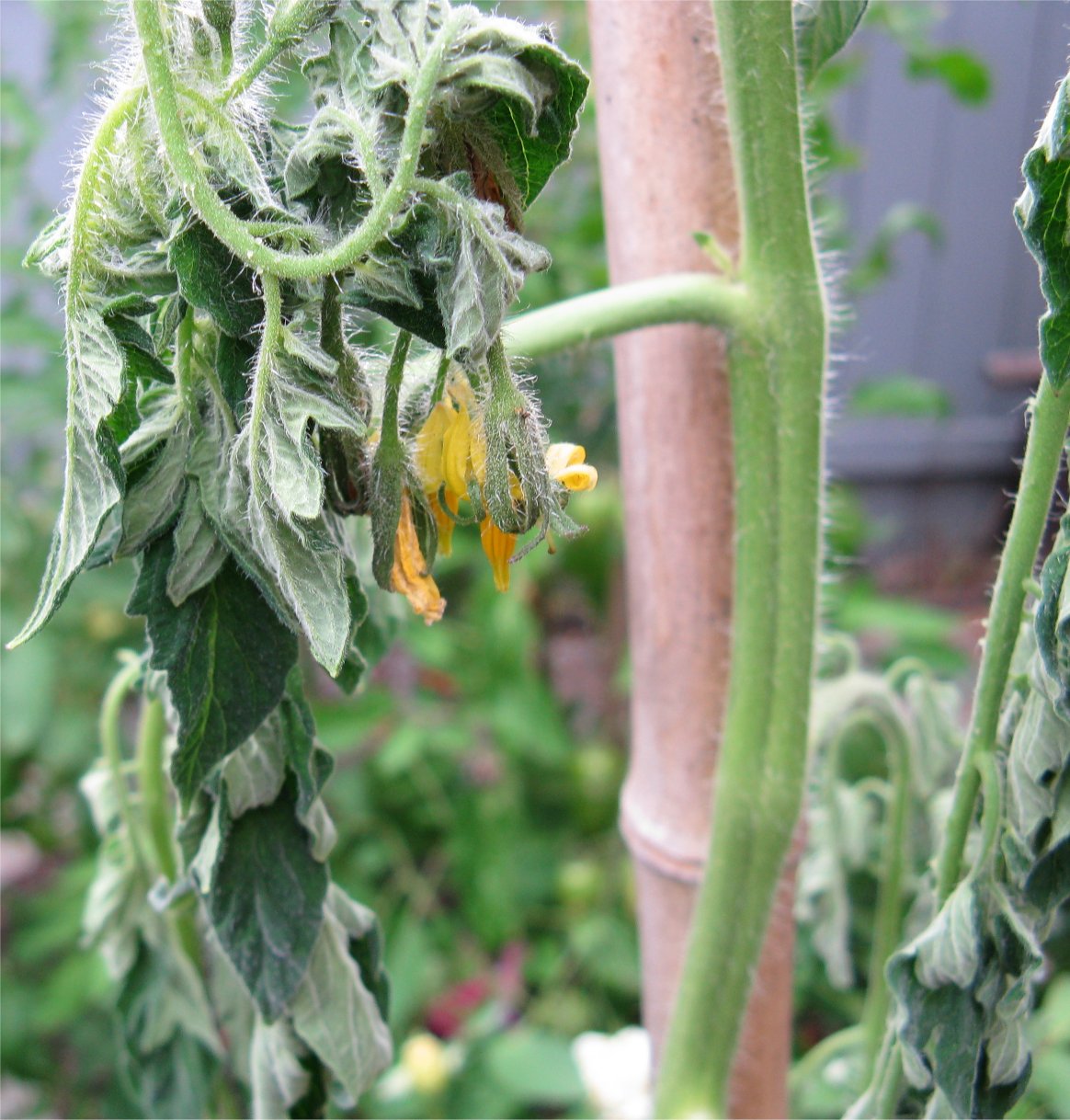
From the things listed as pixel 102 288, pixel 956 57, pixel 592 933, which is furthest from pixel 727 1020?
pixel 956 57

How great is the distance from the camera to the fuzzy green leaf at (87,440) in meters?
0.36

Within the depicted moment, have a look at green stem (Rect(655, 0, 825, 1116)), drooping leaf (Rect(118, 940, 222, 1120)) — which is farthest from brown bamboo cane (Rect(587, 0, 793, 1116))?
drooping leaf (Rect(118, 940, 222, 1120))

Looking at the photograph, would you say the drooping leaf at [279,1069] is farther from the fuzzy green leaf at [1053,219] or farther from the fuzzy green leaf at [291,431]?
the fuzzy green leaf at [1053,219]

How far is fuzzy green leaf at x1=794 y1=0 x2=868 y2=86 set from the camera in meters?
0.52

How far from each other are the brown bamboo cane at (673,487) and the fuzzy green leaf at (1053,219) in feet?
0.69

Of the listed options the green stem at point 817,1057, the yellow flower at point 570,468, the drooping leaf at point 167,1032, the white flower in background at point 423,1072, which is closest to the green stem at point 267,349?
the yellow flower at point 570,468

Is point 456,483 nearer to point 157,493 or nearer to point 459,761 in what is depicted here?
point 157,493

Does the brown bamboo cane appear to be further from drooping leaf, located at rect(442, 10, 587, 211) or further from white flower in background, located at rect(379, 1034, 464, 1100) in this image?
white flower in background, located at rect(379, 1034, 464, 1100)

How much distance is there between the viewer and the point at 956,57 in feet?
5.43

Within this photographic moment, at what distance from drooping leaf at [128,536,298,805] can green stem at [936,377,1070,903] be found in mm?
298

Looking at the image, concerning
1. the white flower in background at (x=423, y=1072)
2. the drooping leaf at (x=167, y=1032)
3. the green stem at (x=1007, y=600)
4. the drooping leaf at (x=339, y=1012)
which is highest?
the green stem at (x=1007, y=600)

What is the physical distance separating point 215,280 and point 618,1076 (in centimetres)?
89

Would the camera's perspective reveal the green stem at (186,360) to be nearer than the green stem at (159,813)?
Yes

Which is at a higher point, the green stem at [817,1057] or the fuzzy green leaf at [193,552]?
the fuzzy green leaf at [193,552]
